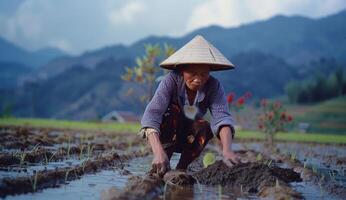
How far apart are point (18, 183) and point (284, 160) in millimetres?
5150

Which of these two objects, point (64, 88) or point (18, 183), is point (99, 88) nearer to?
point (64, 88)

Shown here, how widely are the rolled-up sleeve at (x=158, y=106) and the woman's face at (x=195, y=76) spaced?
15cm

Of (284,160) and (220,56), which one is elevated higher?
(220,56)

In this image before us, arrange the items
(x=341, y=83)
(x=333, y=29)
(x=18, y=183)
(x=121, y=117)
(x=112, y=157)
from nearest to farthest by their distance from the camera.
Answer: (x=18, y=183) → (x=112, y=157) → (x=121, y=117) → (x=341, y=83) → (x=333, y=29)

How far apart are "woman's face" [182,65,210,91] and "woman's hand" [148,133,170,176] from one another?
58 centimetres

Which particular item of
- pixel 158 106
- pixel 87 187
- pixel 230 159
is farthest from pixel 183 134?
pixel 87 187

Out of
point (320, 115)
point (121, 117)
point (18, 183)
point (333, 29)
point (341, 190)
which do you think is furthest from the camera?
point (333, 29)

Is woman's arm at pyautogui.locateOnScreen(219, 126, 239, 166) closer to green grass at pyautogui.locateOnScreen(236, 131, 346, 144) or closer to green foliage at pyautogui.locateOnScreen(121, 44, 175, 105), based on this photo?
green foliage at pyautogui.locateOnScreen(121, 44, 175, 105)

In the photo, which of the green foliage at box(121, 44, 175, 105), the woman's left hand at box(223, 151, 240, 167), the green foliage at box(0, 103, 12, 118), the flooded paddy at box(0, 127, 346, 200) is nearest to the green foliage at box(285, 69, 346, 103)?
the green foliage at box(0, 103, 12, 118)

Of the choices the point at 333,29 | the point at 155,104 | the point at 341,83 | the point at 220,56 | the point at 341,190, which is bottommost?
the point at 341,190

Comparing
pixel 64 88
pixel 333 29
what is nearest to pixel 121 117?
pixel 64 88

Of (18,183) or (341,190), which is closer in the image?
(18,183)

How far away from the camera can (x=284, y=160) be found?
25.9 ft

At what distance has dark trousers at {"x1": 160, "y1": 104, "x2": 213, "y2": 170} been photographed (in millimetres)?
4898
